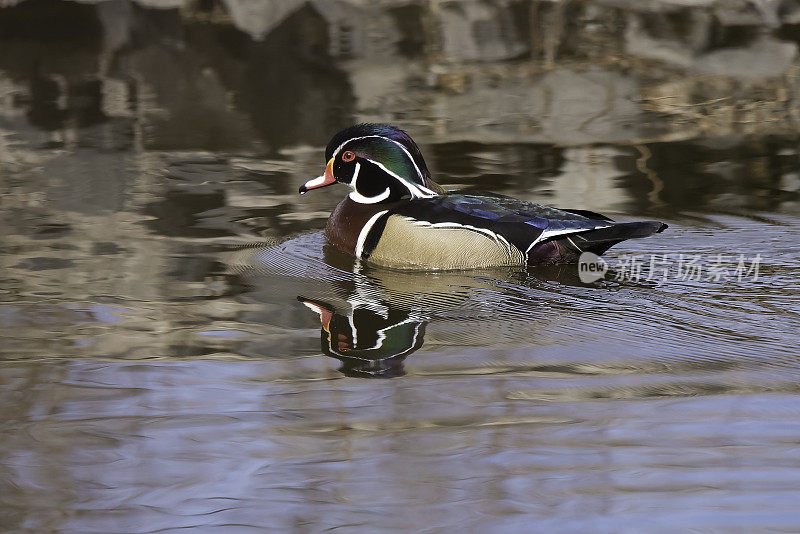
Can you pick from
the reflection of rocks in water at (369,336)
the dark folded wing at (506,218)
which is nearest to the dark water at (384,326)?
the reflection of rocks in water at (369,336)

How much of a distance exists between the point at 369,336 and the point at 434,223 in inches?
49.1

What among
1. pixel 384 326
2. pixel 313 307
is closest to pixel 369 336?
pixel 384 326

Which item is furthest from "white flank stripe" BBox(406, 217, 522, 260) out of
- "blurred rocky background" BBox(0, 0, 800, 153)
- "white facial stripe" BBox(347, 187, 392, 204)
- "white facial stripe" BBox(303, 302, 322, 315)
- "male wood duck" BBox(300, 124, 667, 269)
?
"blurred rocky background" BBox(0, 0, 800, 153)

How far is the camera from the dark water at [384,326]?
4.11 m

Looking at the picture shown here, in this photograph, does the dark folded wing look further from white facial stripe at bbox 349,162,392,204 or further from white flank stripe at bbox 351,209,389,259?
white facial stripe at bbox 349,162,392,204

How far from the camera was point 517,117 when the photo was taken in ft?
37.5

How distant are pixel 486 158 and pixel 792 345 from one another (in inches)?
184

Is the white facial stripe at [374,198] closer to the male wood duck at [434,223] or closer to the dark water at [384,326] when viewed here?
the male wood duck at [434,223]

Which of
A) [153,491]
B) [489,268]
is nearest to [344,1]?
[489,268]

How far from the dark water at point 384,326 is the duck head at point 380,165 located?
1.67ft

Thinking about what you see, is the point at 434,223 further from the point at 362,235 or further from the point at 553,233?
the point at 553,233

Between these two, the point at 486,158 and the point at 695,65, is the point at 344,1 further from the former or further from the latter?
the point at 486,158

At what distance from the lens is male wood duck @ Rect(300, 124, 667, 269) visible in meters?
6.68

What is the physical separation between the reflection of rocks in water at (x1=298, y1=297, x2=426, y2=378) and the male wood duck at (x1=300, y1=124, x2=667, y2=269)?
0.70m
